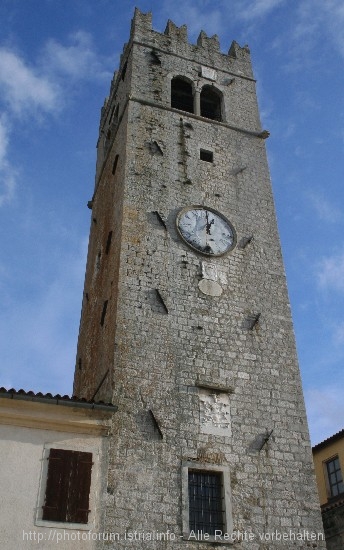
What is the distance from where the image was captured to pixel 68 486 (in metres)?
10.3

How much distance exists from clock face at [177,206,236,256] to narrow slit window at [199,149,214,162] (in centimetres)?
223

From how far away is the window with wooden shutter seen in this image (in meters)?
10.0

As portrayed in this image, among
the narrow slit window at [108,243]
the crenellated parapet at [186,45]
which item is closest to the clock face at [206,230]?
the narrow slit window at [108,243]

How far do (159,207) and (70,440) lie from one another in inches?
264

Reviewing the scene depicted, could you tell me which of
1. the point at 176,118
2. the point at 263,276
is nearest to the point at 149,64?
the point at 176,118

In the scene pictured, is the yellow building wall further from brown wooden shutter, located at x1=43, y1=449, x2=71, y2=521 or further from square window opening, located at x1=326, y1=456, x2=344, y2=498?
brown wooden shutter, located at x1=43, y1=449, x2=71, y2=521

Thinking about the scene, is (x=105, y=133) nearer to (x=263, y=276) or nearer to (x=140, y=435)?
(x=263, y=276)

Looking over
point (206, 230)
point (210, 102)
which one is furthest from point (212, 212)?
point (210, 102)

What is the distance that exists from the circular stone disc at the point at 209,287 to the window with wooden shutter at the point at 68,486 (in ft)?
16.5

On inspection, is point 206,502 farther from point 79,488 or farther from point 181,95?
point 181,95

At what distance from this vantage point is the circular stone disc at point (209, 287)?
14250mm

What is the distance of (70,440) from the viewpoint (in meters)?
10.8

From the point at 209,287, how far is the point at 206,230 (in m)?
1.81

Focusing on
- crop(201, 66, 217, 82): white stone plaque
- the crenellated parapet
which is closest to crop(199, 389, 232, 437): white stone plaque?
crop(201, 66, 217, 82): white stone plaque
